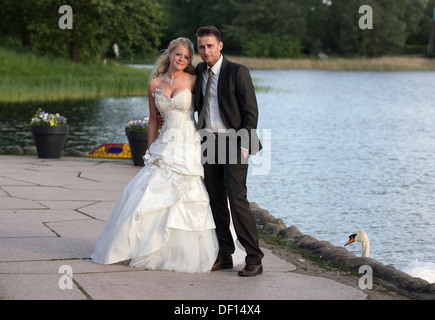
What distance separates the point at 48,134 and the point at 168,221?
7.85 meters

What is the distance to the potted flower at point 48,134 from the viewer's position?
13.4m

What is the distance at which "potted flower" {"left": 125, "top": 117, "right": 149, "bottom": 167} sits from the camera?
493 inches

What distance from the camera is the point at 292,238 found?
26.4 ft

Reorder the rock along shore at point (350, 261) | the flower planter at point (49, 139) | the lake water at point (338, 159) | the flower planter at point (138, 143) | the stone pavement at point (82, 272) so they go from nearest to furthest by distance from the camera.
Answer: the stone pavement at point (82, 272) < the rock along shore at point (350, 261) < the lake water at point (338, 159) < the flower planter at point (138, 143) < the flower planter at point (49, 139)

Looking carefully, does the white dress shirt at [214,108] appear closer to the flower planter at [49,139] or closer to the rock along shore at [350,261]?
the rock along shore at [350,261]

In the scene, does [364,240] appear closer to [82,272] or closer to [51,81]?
[82,272]

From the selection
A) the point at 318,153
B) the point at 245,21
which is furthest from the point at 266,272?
the point at 245,21

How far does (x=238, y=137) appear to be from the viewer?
19.7 feet

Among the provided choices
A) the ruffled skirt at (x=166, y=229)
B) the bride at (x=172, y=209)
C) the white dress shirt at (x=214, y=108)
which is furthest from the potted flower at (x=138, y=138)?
the white dress shirt at (x=214, y=108)

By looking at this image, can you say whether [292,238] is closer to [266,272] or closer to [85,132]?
[266,272]

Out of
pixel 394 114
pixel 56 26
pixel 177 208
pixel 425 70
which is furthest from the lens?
pixel 425 70

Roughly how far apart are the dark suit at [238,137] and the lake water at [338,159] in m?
4.22

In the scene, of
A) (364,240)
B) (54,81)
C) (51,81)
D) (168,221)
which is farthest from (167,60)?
(54,81)

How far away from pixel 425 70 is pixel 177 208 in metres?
76.9
